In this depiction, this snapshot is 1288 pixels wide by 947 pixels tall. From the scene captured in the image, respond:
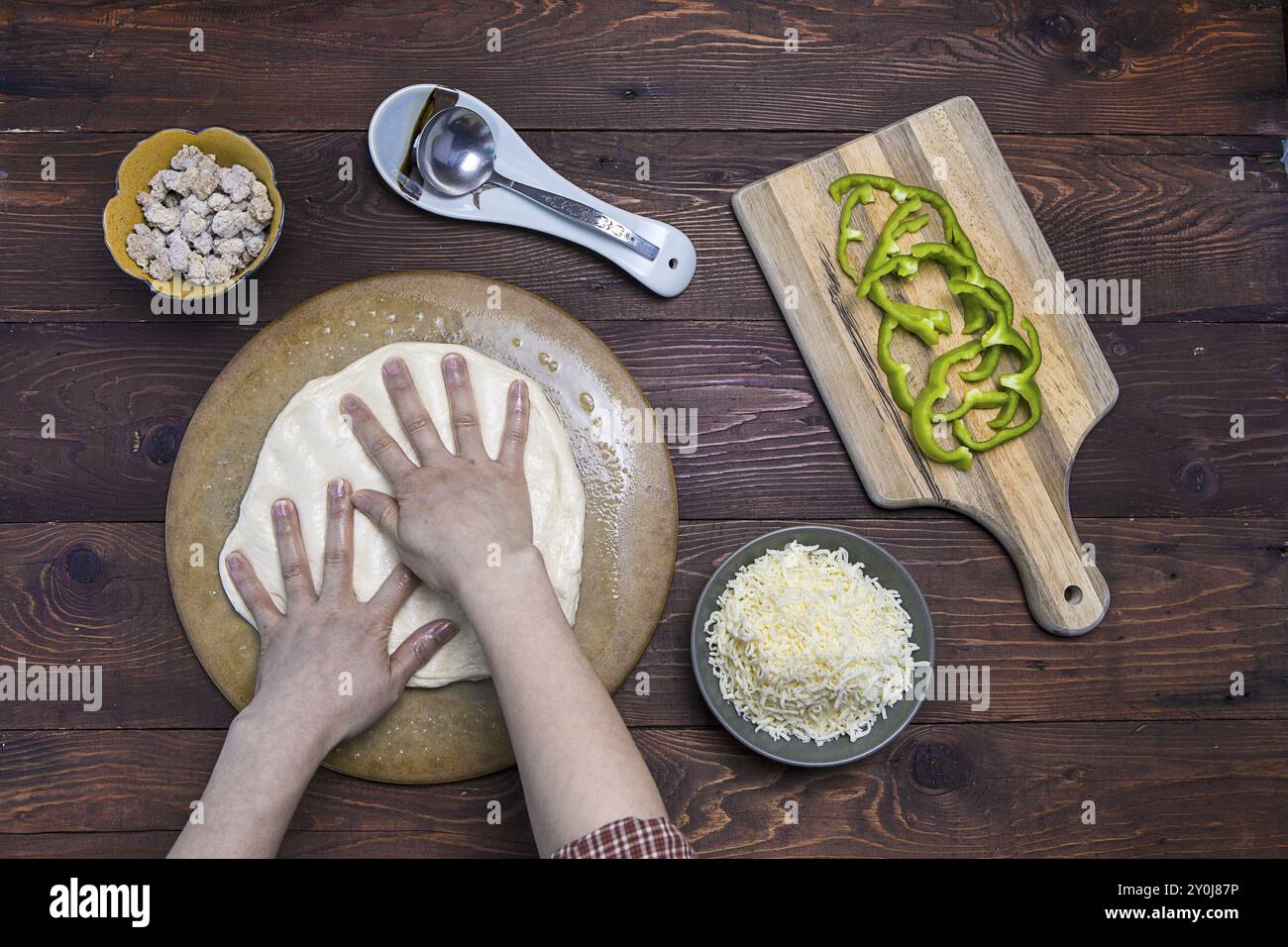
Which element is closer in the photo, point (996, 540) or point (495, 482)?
point (495, 482)

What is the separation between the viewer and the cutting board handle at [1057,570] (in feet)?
4.38

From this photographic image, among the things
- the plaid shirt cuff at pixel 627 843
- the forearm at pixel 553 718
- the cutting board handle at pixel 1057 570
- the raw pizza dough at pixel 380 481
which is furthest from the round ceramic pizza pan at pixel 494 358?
the cutting board handle at pixel 1057 570

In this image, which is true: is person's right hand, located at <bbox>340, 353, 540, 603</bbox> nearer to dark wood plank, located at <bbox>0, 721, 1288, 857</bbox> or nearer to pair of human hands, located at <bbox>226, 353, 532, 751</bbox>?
pair of human hands, located at <bbox>226, 353, 532, 751</bbox>

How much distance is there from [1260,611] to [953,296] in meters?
0.67

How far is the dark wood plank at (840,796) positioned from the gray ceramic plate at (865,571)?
0.07 meters

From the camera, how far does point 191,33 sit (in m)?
1.39

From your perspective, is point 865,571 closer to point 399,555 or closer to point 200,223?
point 399,555

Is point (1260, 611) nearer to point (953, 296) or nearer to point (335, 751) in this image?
point (953, 296)

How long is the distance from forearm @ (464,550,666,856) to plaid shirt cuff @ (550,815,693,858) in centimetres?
1

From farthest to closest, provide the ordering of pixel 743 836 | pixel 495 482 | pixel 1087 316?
Result: pixel 1087 316, pixel 743 836, pixel 495 482

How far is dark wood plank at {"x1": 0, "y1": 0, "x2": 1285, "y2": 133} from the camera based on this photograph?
1.39 metres

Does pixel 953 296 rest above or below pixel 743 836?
above

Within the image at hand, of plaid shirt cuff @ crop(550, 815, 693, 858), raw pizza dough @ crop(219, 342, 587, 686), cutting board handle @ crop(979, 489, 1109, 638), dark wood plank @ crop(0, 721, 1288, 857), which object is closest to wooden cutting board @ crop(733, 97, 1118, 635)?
cutting board handle @ crop(979, 489, 1109, 638)

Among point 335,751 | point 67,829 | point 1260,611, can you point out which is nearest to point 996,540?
point 1260,611
